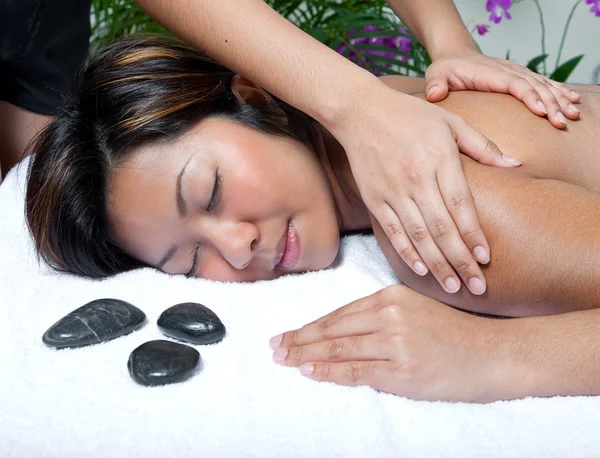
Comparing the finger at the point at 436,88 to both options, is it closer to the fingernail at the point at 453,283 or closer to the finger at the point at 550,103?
the finger at the point at 550,103

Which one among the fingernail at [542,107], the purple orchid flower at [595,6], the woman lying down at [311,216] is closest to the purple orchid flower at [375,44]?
the purple orchid flower at [595,6]

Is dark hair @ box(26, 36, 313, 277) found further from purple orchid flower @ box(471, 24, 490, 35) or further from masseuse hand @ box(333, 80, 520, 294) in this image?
purple orchid flower @ box(471, 24, 490, 35)

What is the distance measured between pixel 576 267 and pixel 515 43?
6.94 ft

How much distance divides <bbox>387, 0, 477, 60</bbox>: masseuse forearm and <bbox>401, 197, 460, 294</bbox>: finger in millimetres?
585

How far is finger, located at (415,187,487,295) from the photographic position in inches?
41.6

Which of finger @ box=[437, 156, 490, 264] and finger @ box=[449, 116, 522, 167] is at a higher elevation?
finger @ box=[449, 116, 522, 167]

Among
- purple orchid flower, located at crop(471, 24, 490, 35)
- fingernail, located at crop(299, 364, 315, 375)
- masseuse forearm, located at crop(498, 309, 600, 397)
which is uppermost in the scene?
masseuse forearm, located at crop(498, 309, 600, 397)

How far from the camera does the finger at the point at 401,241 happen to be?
1.11 meters

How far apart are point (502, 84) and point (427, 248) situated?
1.43 feet


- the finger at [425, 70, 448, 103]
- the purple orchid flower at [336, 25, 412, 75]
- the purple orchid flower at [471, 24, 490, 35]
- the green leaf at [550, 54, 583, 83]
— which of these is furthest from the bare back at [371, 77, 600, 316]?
the purple orchid flower at [471, 24, 490, 35]

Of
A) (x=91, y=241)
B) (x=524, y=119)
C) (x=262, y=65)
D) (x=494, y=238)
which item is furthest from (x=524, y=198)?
(x=91, y=241)

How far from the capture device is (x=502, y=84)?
132 centimetres

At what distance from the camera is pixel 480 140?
113 cm

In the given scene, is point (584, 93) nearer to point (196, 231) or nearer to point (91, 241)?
point (196, 231)
